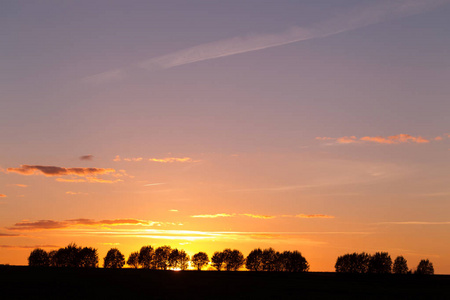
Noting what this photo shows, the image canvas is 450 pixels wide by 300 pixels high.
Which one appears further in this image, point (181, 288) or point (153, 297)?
point (181, 288)

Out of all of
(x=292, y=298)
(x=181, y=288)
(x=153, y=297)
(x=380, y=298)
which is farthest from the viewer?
(x=181, y=288)

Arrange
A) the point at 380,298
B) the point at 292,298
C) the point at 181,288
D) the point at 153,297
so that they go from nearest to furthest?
the point at 153,297
the point at 292,298
the point at 380,298
the point at 181,288

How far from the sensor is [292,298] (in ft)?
272

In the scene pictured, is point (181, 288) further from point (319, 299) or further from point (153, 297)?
point (319, 299)

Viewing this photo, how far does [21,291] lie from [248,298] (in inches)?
1531

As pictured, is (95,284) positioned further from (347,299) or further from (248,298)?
(347,299)

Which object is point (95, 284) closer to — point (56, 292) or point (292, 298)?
point (56, 292)

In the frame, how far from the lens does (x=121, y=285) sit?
10025cm

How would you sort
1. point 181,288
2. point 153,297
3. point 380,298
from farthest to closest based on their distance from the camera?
1. point 181,288
2. point 380,298
3. point 153,297

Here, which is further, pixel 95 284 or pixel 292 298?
pixel 95 284

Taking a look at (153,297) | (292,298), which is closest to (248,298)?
(292,298)

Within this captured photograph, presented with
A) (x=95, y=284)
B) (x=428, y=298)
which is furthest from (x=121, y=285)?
(x=428, y=298)

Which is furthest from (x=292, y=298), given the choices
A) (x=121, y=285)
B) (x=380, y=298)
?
(x=121, y=285)

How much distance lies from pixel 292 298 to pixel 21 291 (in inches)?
1835
